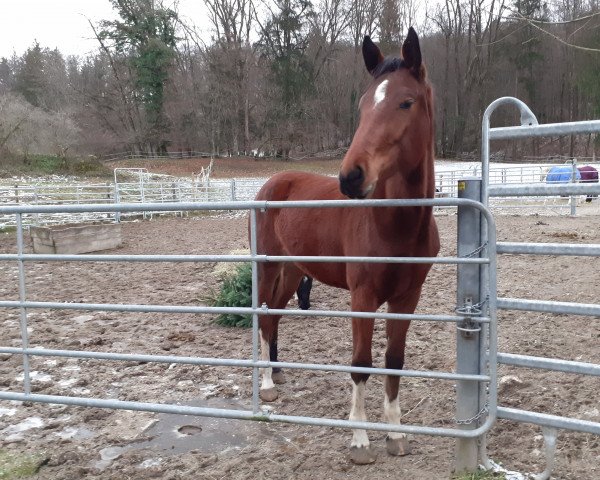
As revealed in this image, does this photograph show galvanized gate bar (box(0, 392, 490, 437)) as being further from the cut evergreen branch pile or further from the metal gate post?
the cut evergreen branch pile

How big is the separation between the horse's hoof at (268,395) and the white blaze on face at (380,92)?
2.28 meters

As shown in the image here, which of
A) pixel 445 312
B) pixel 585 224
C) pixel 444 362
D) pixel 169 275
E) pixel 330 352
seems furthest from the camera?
pixel 585 224

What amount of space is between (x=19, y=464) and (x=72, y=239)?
837 centimetres

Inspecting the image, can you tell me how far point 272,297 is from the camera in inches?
167

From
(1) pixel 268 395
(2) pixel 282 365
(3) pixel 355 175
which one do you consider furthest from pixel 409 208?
(1) pixel 268 395

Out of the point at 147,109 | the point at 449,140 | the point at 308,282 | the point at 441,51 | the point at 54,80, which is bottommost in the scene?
the point at 308,282

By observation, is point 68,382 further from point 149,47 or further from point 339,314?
point 149,47

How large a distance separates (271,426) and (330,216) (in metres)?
1.45

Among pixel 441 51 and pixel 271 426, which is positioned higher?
pixel 441 51

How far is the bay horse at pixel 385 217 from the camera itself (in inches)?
92.9

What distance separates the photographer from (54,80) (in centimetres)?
3847

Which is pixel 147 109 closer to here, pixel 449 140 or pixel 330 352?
pixel 449 140

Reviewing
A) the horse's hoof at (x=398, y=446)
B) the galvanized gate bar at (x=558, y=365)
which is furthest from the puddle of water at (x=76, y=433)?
the galvanized gate bar at (x=558, y=365)

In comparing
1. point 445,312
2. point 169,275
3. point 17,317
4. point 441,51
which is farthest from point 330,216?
point 441,51
